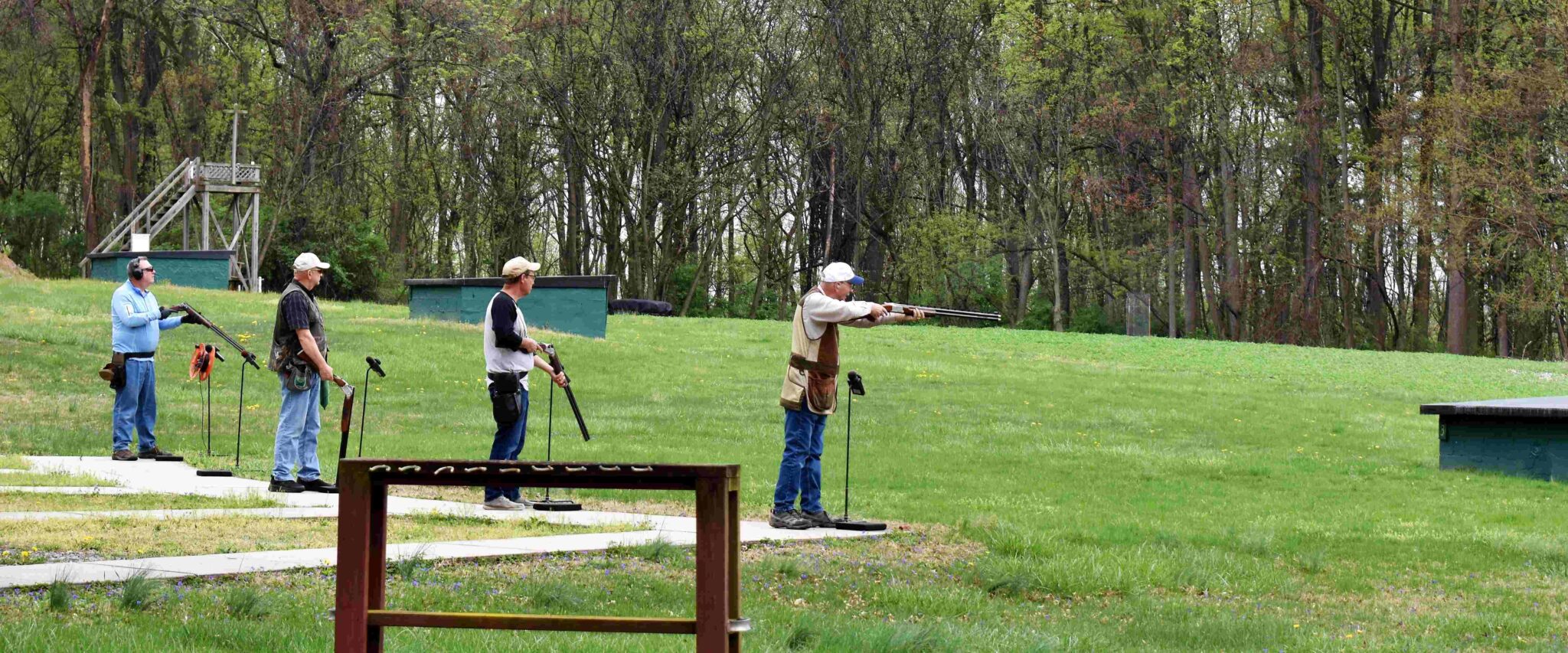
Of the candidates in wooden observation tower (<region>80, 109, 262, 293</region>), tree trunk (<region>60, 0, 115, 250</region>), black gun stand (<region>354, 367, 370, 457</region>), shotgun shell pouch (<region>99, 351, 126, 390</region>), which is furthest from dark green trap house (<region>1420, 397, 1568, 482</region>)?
tree trunk (<region>60, 0, 115, 250</region>)

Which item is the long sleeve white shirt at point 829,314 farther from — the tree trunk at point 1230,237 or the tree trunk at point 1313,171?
the tree trunk at point 1230,237

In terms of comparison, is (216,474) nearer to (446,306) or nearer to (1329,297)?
(446,306)

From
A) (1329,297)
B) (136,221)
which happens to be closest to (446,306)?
(136,221)

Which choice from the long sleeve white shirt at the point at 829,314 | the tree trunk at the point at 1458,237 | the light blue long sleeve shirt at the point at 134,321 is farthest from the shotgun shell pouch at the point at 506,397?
the tree trunk at the point at 1458,237

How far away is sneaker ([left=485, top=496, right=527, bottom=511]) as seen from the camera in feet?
38.9

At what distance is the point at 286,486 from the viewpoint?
41.5 ft

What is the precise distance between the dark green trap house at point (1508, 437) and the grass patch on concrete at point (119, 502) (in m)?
12.2

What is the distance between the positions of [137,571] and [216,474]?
271 inches

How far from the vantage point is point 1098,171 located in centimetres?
5194

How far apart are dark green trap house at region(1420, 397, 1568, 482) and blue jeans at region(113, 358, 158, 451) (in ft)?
43.3

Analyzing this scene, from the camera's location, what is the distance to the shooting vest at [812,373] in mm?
10945

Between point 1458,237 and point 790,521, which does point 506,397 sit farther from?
point 1458,237

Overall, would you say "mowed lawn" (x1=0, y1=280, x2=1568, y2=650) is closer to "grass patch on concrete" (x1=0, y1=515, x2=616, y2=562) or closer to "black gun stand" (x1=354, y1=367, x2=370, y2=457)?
Result: "black gun stand" (x1=354, y1=367, x2=370, y2=457)

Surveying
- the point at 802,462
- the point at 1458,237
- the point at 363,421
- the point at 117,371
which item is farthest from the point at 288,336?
the point at 1458,237
